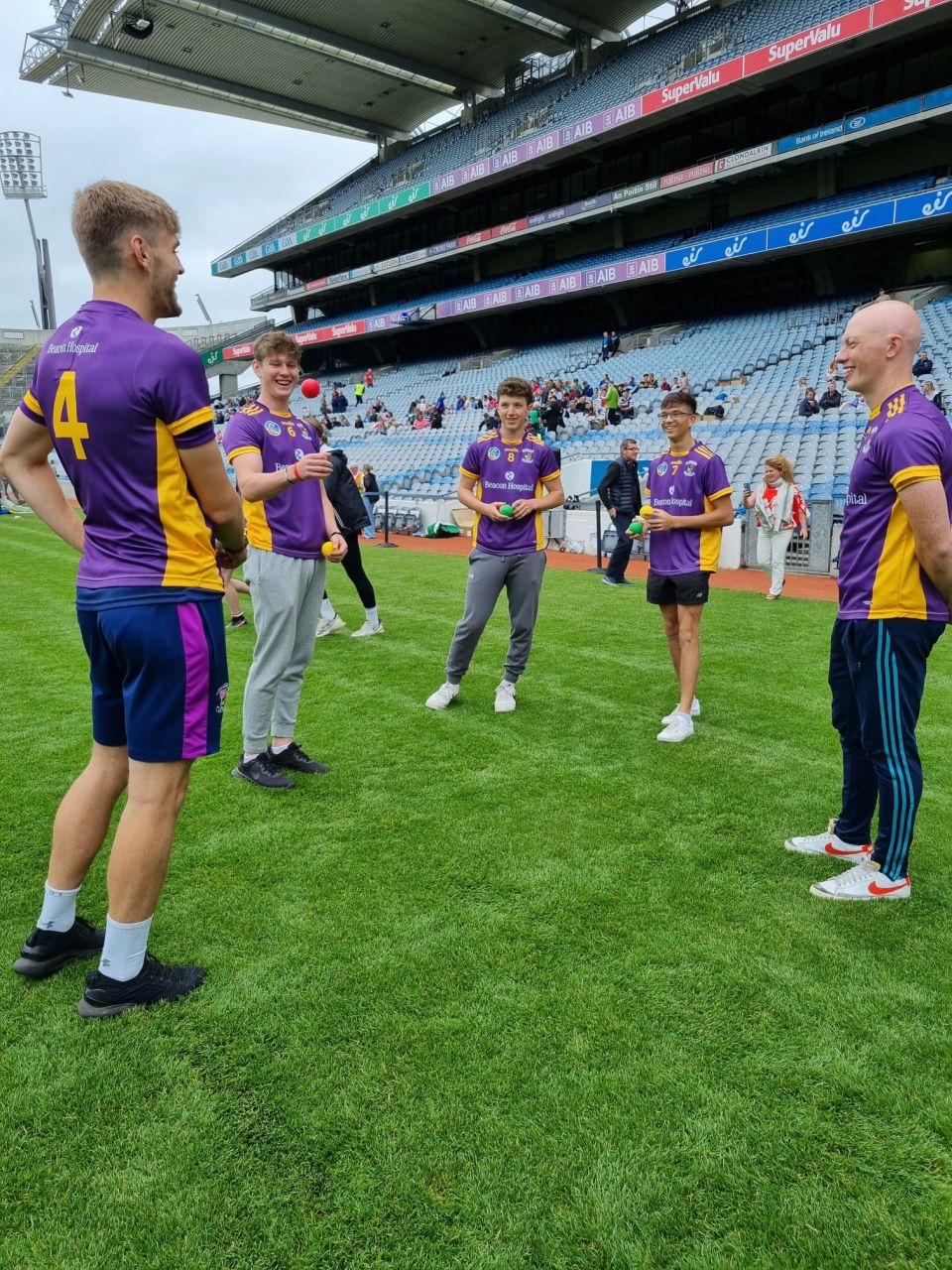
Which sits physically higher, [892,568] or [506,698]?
[892,568]

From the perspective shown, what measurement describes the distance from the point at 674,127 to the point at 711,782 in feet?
103

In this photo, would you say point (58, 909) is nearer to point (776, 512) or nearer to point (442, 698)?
point (442, 698)

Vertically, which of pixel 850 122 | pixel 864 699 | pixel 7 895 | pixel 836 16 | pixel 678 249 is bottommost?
pixel 7 895

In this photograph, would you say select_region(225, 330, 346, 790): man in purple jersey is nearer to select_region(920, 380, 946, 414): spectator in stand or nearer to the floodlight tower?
select_region(920, 380, 946, 414): spectator in stand

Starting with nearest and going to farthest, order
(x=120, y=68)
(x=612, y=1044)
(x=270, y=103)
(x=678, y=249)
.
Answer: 1. (x=612, y=1044)
2. (x=678, y=249)
3. (x=120, y=68)
4. (x=270, y=103)

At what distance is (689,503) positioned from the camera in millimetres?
4801

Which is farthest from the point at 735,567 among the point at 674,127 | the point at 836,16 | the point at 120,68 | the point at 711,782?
the point at 120,68

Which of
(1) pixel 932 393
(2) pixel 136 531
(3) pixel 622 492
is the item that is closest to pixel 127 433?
(2) pixel 136 531

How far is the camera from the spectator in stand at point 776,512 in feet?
32.0

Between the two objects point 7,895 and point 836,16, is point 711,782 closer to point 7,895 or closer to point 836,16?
point 7,895

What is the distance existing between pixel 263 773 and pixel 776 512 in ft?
26.5

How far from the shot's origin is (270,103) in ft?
126

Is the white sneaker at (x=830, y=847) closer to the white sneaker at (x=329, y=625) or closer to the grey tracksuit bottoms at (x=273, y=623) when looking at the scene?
the grey tracksuit bottoms at (x=273, y=623)

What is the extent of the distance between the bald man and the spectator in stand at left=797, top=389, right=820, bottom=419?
48.9 ft
